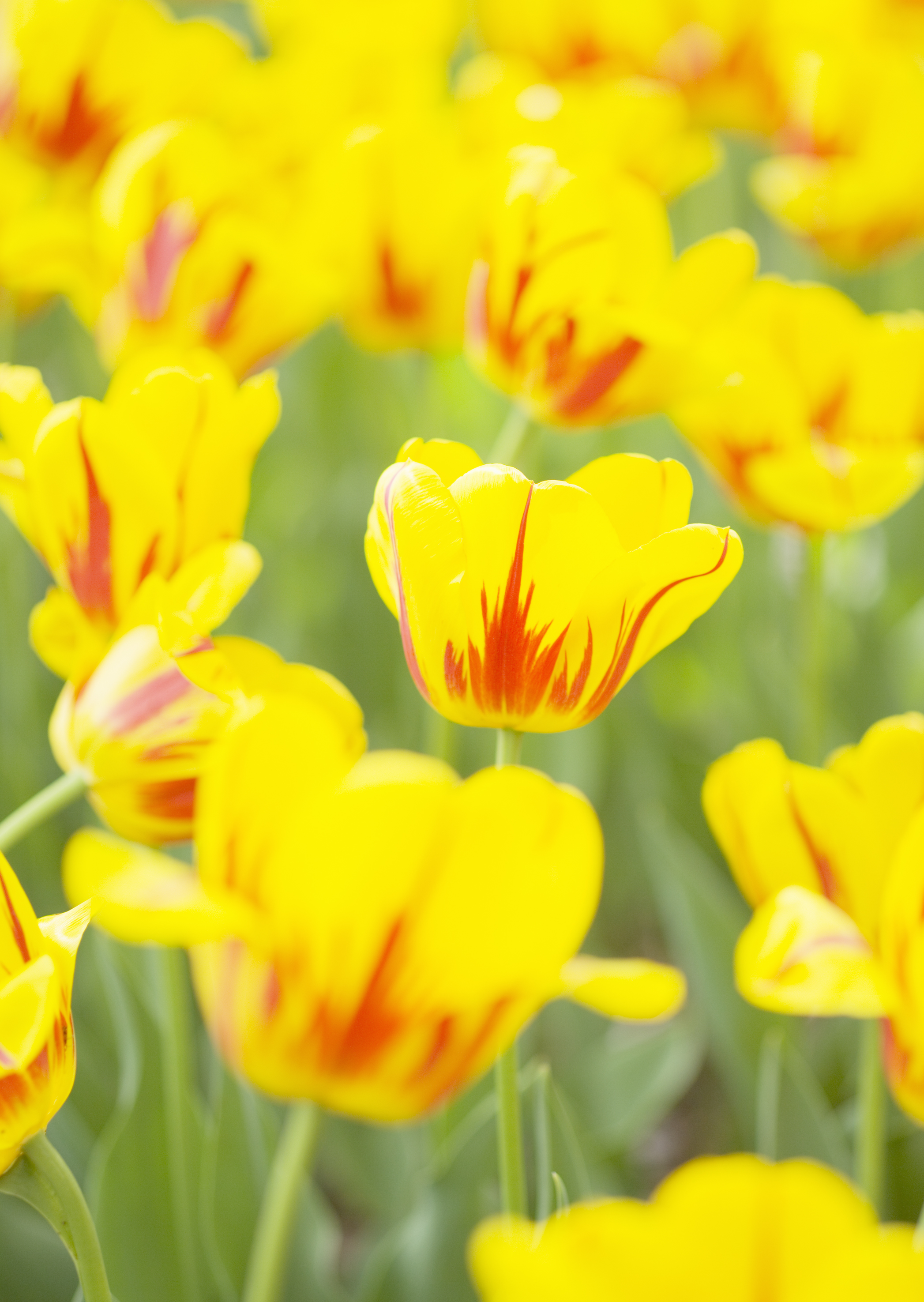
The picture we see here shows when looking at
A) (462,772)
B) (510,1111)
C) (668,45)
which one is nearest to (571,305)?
(510,1111)

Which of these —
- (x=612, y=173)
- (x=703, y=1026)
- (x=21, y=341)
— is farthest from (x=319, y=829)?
(x=21, y=341)

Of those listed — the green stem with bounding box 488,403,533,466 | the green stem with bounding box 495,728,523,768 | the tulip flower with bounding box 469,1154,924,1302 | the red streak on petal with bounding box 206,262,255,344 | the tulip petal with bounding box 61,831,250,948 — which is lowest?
the green stem with bounding box 488,403,533,466

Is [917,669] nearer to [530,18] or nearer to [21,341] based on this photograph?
[530,18]

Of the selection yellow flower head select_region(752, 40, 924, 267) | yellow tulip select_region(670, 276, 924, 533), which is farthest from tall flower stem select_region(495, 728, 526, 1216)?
yellow flower head select_region(752, 40, 924, 267)

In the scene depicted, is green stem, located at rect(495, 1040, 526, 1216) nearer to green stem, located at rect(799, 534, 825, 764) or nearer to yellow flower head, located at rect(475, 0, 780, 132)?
green stem, located at rect(799, 534, 825, 764)

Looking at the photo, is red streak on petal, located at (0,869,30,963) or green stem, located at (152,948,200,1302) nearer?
red streak on petal, located at (0,869,30,963)

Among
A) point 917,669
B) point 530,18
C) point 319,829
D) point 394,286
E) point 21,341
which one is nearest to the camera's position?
point 319,829
